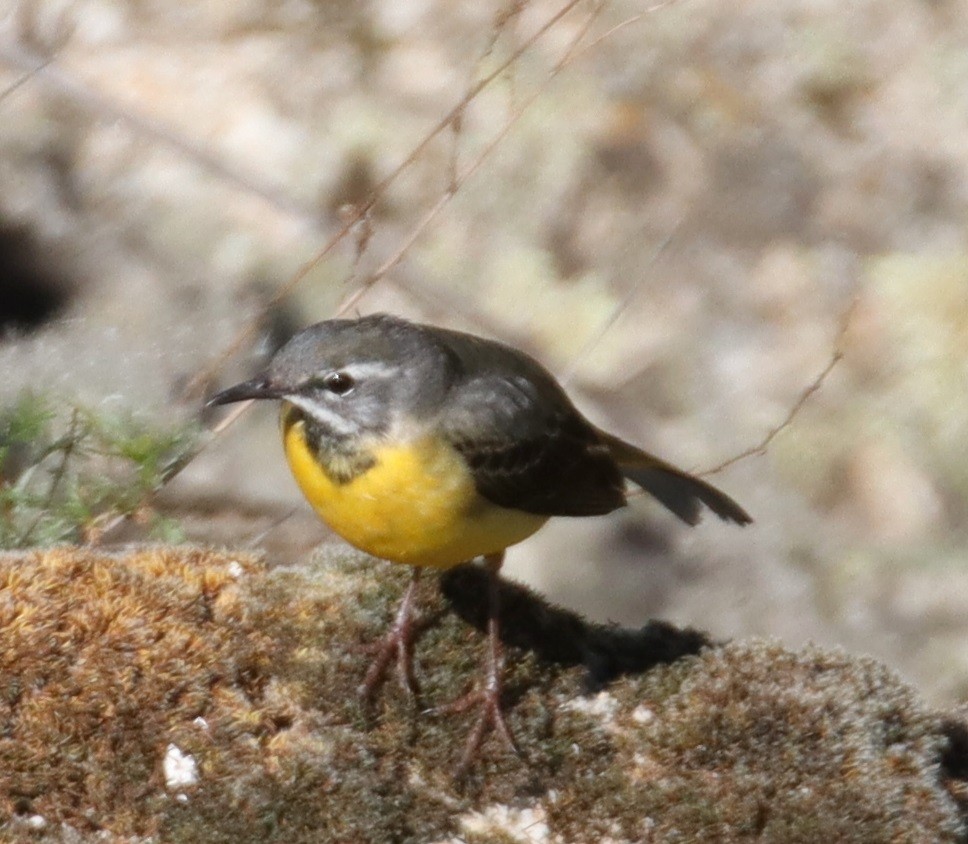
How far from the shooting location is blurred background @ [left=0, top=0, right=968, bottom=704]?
682cm

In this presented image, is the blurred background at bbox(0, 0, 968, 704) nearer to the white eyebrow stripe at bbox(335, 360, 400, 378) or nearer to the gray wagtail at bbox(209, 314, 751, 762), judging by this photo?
the gray wagtail at bbox(209, 314, 751, 762)

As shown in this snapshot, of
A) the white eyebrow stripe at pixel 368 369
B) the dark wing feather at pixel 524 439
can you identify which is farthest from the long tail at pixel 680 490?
the white eyebrow stripe at pixel 368 369

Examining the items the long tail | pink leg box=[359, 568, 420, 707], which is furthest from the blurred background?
pink leg box=[359, 568, 420, 707]

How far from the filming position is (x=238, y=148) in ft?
24.4

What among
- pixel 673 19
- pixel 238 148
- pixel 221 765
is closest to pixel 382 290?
pixel 238 148

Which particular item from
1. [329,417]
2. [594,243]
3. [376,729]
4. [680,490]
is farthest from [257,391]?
[594,243]

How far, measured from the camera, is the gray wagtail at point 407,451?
4172 millimetres

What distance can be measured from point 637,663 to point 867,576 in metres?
2.44

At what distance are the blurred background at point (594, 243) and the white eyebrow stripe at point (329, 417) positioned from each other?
7.72ft

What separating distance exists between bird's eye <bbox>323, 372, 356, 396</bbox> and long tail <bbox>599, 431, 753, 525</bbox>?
1.57m

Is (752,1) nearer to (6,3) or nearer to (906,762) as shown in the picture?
(6,3)

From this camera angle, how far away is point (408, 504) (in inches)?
163

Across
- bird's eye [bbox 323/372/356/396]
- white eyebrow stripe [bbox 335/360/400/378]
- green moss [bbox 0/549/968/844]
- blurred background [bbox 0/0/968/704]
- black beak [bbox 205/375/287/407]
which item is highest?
blurred background [bbox 0/0/968/704]

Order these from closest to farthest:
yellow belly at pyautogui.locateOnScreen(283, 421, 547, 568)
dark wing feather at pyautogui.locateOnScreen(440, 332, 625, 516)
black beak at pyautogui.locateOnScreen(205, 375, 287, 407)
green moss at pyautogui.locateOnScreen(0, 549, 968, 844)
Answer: green moss at pyautogui.locateOnScreen(0, 549, 968, 844)
yellow belly at pyautogui.locateOnScreen(283, 421, 547, 568)
black beak at pyautogui.locateOnScreen(205, 375, 287, 407)
dark wing feather at pyautogui.locateOnScreen(440, 332, 625, 516)
